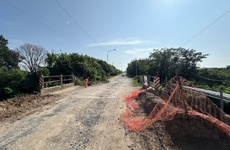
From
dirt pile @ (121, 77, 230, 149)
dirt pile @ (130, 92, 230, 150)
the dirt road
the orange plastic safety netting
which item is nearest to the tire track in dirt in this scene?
the dirt road

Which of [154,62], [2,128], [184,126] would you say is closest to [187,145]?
[184,126]

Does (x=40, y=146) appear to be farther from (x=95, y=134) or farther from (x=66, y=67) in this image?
(x=66, y=67)

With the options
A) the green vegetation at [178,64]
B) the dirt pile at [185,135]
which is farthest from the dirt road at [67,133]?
the green vegetation at [178,64]

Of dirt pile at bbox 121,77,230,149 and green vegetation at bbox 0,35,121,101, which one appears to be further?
green vegetation at bbox 0,35,121,101

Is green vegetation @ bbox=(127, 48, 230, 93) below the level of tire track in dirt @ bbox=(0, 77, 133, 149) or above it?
above

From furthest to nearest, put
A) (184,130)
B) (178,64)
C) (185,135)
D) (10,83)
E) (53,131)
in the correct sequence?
1. (178,64)
2. (10,83)
3. (53,131)
4. (184,130)
5. (185,135)

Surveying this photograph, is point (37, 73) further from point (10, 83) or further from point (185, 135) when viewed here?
point (185, 135)

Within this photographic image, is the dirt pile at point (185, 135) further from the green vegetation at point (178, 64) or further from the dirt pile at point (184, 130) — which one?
the green vegetation at point (178, 64)

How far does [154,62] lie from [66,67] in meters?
16.7

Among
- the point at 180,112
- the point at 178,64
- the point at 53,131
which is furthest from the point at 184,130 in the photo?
the point at 178,64

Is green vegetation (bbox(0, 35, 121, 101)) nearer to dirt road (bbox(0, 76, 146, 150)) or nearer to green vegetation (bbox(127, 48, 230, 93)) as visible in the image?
dirt road (bbox(0, 76, 146, 150))

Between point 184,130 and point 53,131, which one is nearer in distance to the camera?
point 184,130

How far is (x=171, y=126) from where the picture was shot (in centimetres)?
411

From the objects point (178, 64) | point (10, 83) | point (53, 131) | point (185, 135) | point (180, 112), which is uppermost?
point (178, 64)
